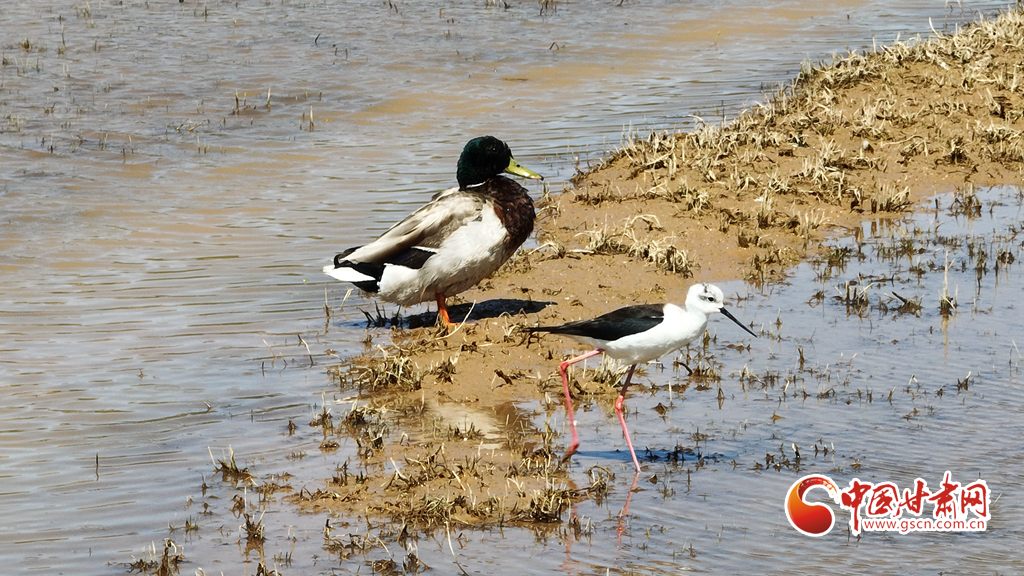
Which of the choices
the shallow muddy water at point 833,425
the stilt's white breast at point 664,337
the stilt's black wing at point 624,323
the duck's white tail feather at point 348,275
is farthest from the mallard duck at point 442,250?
the stilt's white breast at point 664,337

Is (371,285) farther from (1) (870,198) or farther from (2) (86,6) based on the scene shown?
(2) (86,6)

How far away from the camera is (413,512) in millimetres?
5547

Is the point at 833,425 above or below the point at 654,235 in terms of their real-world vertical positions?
below

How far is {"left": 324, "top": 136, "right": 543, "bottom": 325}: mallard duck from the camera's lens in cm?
855

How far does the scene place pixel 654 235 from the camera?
10172 millimetres

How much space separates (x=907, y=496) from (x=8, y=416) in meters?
4.86

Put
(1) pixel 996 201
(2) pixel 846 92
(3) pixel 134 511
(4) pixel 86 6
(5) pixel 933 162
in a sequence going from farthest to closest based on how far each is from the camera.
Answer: (4) pixel 86 6 → (2) pixel 846 92 → (5) pixel 933 162 → (1) pixel 996 201 → (3) pixel 134 511

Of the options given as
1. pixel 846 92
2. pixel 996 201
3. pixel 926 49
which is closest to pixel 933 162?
pixel 996 201

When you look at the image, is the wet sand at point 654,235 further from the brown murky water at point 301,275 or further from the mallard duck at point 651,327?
the mallard duck at point 651,327

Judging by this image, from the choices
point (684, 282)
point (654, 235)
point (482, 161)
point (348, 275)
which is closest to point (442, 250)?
point (348, 275)

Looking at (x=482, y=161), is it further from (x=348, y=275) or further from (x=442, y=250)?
(x=348, y=275)

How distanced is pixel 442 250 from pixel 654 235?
229 cm

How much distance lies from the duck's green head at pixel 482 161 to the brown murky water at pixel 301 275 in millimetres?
1324

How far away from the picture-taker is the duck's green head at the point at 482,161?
9.09 metres
